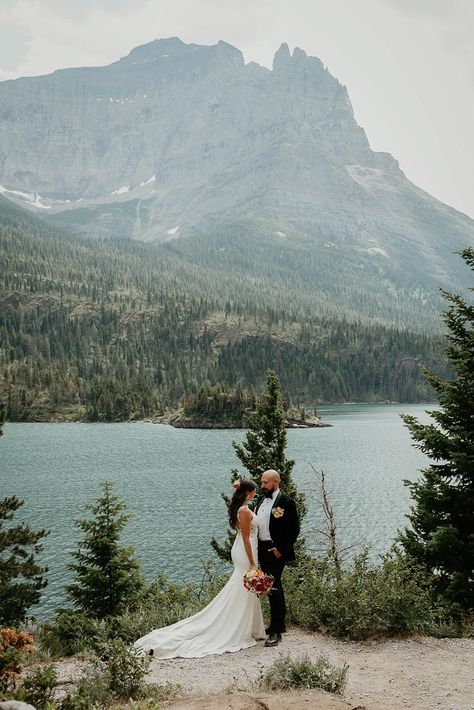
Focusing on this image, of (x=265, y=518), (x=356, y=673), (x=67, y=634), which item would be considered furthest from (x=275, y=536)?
(x=67, y=634)

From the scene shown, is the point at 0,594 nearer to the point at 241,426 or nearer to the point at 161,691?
the point at 161,691

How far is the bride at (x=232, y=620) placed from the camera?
13617 mm

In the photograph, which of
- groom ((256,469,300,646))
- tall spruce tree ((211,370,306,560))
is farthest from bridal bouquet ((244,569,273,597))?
tall spruce tree ((211,370,306,560))

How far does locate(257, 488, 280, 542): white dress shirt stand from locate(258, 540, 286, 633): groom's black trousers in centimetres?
15

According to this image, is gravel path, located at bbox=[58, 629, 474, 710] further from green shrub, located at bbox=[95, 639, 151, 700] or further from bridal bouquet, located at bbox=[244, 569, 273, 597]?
bridal bouquet, located at bbox=[244, 569, 273, 597]

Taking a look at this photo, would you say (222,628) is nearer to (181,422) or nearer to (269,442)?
(269,442)

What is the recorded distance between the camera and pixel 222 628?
14062mm

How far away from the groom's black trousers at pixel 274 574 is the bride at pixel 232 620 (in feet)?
0.72

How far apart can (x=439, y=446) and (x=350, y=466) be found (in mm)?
77097

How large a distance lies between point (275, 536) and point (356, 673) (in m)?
3.26

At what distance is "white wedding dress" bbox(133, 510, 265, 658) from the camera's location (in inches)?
532

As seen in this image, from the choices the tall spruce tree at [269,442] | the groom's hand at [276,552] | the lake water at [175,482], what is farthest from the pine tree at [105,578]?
the groom's hand at [276,552]

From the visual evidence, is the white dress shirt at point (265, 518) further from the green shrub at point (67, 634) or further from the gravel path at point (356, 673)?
the green shrub at point (67, 634)

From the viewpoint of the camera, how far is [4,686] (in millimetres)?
9695
